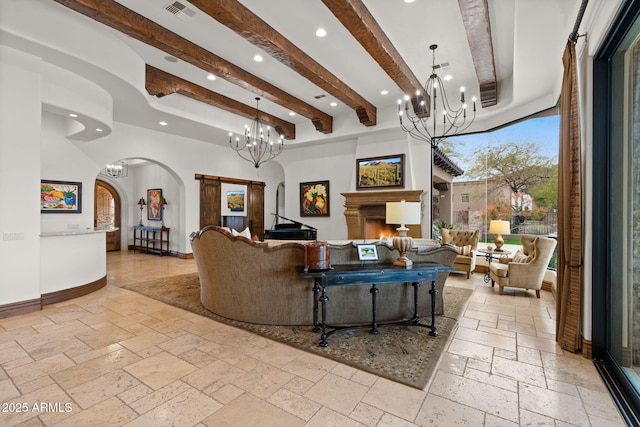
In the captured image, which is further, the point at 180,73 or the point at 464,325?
the point at 180,73

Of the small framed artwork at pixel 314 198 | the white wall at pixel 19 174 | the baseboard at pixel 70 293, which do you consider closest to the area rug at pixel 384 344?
the baseboard at pixel 70 293

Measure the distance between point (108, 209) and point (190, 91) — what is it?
21.6ft

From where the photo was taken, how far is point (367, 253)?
336 centimetres

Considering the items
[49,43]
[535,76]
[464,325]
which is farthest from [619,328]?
[49,43]

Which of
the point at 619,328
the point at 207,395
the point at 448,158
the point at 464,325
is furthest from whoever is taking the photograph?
the point at 448,158

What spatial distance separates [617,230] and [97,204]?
40.2 ft

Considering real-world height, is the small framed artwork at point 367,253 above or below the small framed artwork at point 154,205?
below

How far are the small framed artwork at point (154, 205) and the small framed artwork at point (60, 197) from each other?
2824 mm

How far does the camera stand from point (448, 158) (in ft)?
23.7

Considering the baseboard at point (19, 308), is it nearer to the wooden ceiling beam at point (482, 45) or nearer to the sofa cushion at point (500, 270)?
the wooden ceiling beam at point (482, 45)

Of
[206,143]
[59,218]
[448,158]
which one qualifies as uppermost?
[206,143]

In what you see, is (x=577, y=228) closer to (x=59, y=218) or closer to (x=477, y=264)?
(x=477, y=264)

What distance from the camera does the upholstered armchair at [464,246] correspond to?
607cm

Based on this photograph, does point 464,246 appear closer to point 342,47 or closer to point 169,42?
point 342,47
